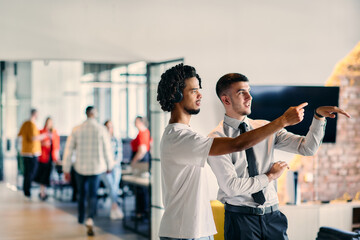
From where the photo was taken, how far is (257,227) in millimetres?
2586

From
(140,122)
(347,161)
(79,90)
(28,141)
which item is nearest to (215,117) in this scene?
(347,161)

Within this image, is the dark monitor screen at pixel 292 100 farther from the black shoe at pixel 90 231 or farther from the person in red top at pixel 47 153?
the person in red top at pixel 47 153

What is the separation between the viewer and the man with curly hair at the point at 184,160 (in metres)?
2.17

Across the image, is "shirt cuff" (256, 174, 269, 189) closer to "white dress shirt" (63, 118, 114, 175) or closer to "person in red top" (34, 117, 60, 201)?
"white dress shirt" (63, 118, 114, 175)

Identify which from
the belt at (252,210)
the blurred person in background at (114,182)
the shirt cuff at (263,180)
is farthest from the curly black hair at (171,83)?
the blurred person in background at (114,182)

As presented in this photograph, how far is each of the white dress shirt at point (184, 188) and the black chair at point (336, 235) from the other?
236 centimetres

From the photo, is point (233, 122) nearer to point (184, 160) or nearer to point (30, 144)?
point (184, 160)

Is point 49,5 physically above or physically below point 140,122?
above

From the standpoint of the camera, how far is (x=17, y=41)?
203 inches

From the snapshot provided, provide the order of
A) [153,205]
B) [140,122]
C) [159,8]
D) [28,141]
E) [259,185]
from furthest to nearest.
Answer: [28,141] → [140,122] → [153,205] → [159,8] → [259,185]

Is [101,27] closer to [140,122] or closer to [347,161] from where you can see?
[140,122]

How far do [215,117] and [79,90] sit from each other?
37.0ft

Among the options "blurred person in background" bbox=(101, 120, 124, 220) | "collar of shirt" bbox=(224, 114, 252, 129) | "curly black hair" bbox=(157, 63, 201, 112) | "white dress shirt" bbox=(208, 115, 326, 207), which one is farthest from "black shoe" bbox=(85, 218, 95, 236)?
"curly black hair" bbox=(157, 63, 201, 112)

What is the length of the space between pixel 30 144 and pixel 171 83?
804 cm
